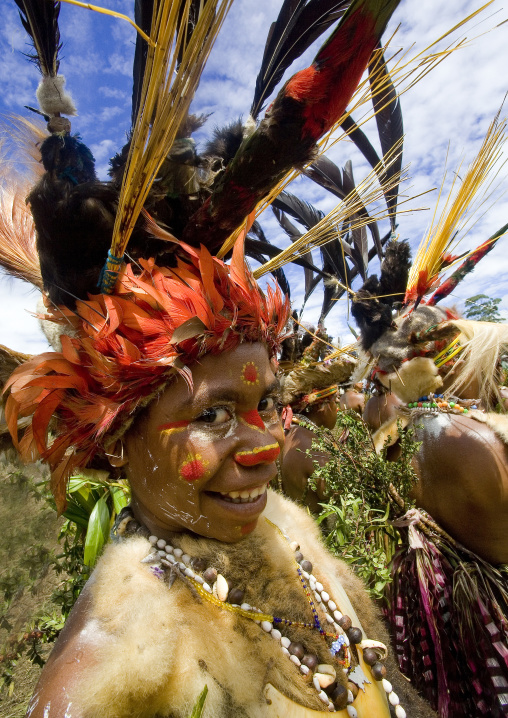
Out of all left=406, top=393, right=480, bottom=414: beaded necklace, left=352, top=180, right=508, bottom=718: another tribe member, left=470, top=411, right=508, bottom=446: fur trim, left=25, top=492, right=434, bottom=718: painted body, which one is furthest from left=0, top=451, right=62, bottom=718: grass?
left=470, top=411, right=508, bottom=446: fur trim

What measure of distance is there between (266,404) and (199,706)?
2.94ft

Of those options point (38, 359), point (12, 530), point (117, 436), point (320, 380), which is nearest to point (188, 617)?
point (117, 436)

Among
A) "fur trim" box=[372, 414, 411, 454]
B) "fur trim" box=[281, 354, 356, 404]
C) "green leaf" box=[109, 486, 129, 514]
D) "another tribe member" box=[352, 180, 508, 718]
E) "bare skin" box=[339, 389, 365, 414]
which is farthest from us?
"bare skin" box=[339, 389, 365, 414]

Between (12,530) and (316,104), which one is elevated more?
(316,104)

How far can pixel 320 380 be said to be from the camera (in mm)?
4695

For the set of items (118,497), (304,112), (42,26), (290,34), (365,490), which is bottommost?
(118,497)

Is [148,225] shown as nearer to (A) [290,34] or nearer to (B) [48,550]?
(A) [290,34]

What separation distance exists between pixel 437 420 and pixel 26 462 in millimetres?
2196

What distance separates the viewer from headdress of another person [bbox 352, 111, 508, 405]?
246 cm

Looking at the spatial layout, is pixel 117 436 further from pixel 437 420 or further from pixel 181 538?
pixel 437 420

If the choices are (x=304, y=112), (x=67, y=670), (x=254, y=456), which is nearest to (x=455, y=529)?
(x=254, y=456)

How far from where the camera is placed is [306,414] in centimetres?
504

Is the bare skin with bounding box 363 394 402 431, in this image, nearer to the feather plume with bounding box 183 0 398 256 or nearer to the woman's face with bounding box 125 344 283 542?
the woman's face with bounding box 125 344 283 542

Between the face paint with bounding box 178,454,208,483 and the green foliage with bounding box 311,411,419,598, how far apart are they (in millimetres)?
1544
